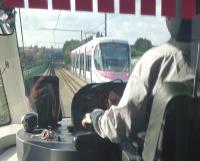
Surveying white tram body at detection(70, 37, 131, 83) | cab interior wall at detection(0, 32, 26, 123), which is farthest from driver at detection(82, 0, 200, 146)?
cab interior wall at detection(0, 32, 26, 123)

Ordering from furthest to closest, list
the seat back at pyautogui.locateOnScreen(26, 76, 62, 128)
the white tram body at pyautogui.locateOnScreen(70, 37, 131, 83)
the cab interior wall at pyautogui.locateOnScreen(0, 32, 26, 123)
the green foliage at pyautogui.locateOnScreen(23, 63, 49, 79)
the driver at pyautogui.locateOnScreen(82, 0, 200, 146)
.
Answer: the cab interior wall at pyautogui.locateOnScreen(0, 32, 26, 123) < the seat back at pyautogui.locateOnScreen(26, 76, 62, 128) < the green foliage at pyautogui.locateOnScreen(23, 63, 49, 79) < the white tram body at pyautogui.locateOnScreen(70, 37, 131, 83) < the driver at pyautogui.locateOnScreen(82, 0, 200, 146)

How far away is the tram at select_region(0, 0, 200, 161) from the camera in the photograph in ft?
4.79

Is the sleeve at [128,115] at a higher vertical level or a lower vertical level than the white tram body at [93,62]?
lower

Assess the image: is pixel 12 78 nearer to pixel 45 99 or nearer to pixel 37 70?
pixel 45 99

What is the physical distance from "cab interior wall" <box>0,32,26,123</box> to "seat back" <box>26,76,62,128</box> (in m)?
0.16

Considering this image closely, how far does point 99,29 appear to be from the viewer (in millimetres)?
1599

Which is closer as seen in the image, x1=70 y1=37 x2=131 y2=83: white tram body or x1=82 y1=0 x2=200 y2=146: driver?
x1=82 y1=0 x2=200 y2=146: driver

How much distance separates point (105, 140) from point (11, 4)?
770 millimetres

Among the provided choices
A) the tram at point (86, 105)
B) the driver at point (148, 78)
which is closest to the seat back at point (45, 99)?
the tram at point (86, 105)

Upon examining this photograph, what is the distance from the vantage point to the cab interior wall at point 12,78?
2635 millimetres

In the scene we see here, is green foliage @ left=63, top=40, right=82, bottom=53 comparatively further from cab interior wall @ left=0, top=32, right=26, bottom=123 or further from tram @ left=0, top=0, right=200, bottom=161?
cab interior wall @ left=0, top=32, right=26, bottom=123

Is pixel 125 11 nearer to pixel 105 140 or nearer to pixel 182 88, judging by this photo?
pixel 182 88

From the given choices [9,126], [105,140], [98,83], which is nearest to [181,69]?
[105,140]

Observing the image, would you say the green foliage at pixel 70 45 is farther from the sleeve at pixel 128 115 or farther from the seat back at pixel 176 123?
the seat back at pixel 176 123
